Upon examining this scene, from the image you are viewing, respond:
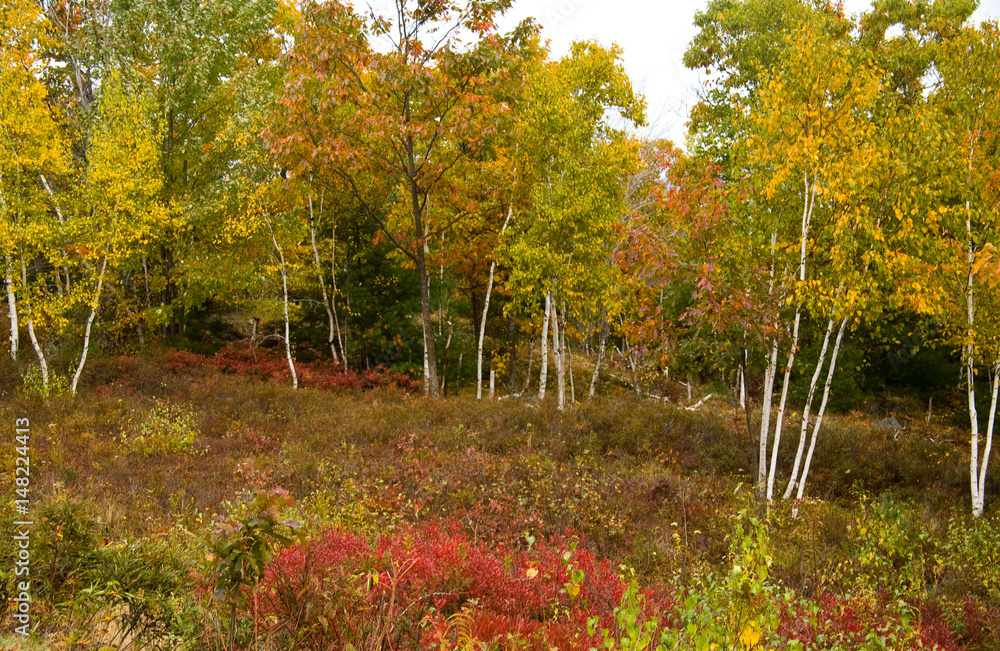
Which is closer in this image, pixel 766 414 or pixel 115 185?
pixel 766 414

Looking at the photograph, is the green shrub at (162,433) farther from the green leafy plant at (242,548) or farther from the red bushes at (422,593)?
the green leafy plant at (242,548)

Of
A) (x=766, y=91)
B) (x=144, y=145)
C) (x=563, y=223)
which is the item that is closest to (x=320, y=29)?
(x=144, y=145)

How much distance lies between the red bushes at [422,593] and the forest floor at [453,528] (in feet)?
0.07

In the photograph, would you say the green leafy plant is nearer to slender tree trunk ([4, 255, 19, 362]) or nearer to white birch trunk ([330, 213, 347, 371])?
slender tree trunk ([4, 255, 19, 362])

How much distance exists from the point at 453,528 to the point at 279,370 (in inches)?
502

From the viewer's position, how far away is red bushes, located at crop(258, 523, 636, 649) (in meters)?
3.56

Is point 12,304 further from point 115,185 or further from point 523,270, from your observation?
point 523,270

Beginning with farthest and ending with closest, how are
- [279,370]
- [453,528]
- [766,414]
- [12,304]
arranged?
→ 1. [279,370]
2. [12,304]
3. [766,414]
4. [453,528]

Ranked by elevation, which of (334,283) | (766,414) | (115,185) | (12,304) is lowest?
(766,414)

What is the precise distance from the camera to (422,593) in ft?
13.9

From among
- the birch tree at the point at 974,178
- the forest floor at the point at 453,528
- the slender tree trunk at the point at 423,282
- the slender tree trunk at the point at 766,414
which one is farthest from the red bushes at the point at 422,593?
the slender tree trunk at the point at 423,282

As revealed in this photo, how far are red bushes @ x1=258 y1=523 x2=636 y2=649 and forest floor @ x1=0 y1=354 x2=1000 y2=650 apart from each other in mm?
21

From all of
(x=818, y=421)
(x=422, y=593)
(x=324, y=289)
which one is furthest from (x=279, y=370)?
(x=422, y=593)

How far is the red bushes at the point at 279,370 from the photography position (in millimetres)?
16359
